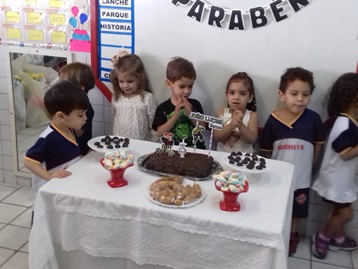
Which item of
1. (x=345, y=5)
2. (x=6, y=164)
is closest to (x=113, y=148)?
(x=345, y=5)

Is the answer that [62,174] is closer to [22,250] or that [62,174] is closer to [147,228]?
[147,228]

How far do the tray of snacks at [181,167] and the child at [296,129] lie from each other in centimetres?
54

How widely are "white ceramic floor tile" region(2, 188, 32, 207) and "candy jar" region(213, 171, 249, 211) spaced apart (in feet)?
6.11

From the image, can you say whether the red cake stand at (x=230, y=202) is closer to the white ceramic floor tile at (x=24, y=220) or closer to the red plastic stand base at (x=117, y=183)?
the red plastic stand base at (x=117, y=183)

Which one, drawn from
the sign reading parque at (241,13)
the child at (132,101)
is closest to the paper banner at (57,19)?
the child at (132,101)

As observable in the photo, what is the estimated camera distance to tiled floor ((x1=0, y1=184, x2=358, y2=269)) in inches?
90.0

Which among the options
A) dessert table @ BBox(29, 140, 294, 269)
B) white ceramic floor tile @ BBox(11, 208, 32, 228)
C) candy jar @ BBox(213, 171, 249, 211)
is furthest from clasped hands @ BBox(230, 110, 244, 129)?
white ceramic floor tile @ BBox(11, 208, 32, 228)

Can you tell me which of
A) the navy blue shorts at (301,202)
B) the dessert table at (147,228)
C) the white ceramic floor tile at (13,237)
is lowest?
the white ceramic floor tile at (13,237)

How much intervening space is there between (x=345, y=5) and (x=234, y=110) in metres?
0.78

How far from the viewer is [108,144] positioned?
1.93 metres

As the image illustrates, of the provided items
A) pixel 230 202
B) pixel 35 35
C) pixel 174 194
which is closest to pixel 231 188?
pixel 230 202

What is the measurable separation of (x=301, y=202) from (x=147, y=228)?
117 centimetres

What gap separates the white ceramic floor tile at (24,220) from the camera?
8.58 feet

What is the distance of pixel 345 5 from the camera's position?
2059mm
